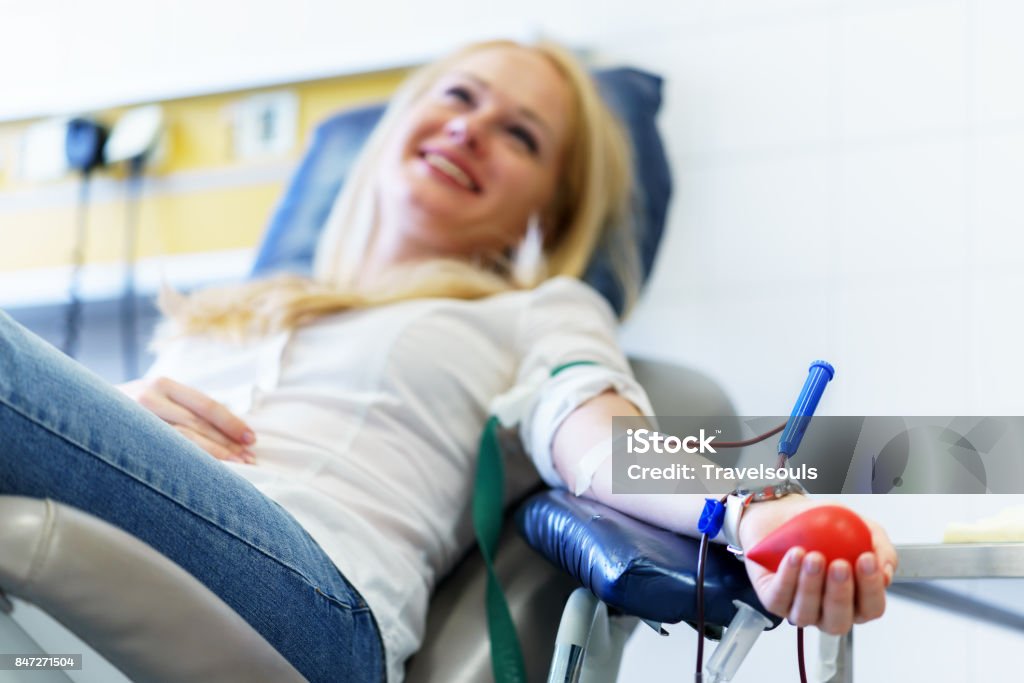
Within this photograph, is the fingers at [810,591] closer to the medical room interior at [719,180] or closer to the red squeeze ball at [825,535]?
the red squeeze ball at [825,535]

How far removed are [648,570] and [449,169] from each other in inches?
35.5

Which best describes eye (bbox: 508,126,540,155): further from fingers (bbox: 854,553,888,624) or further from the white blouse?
fingers (bbox: 854,553,888,624)

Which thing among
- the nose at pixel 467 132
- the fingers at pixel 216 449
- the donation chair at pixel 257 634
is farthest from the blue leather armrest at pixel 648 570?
the nose at pixel 467 132

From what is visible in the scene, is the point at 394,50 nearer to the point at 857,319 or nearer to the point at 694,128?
the point at 694,128

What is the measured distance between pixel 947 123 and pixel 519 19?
3.00ft

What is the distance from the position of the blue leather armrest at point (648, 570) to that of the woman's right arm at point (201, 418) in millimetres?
365

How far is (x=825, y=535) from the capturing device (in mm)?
606

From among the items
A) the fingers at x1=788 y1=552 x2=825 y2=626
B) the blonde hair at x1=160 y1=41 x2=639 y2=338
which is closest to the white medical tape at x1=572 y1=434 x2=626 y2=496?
the fingers at x1=788 y1=552 x2=825 y2=626

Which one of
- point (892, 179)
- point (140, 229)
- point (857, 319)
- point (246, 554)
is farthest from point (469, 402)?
point (140, 229)

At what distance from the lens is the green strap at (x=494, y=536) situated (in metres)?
0.96

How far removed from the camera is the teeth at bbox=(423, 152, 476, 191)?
1466 millimetres

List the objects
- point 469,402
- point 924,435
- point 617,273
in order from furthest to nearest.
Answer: point 617,273 < point 469,402 < point 924,435

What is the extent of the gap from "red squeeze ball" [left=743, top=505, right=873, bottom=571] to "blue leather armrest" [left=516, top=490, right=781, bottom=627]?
70 mm

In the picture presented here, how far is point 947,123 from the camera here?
5.50ft
